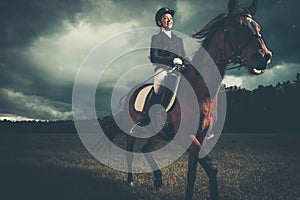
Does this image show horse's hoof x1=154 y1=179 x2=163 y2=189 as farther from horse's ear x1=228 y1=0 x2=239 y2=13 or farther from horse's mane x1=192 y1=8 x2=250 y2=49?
horse's ear x1=228 y1=0 x2=239 y2=13

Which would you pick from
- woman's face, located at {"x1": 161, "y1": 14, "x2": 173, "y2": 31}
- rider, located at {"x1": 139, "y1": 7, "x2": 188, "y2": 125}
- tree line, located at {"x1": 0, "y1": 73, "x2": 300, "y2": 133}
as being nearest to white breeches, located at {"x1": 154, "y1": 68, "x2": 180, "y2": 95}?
rider, located at {"x1": 139, "y1": 7, "x2": 188, "y2": 125}

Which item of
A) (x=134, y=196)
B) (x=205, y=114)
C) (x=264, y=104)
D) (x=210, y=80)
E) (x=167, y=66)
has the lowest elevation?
(x=134, y=196)

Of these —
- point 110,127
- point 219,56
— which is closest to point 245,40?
point 219,56

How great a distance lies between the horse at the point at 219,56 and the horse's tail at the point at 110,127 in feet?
9.75

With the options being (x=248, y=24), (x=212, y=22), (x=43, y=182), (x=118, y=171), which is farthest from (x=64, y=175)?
(x=248, y=24)

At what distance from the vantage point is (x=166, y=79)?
19.5 ft

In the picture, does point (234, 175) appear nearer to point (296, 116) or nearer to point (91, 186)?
point (91, 186)

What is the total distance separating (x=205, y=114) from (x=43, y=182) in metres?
5.01

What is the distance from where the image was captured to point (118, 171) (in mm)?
9516

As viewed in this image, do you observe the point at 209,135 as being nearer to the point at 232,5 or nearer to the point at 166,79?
the point at 166,79

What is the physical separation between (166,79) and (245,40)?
5.94 ft

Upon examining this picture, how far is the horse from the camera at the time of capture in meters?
4.93

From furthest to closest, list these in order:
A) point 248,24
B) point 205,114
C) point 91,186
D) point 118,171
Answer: point 118,171, point 91,186, point 205,114, point 248,24

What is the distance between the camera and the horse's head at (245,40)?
4.83 meters
